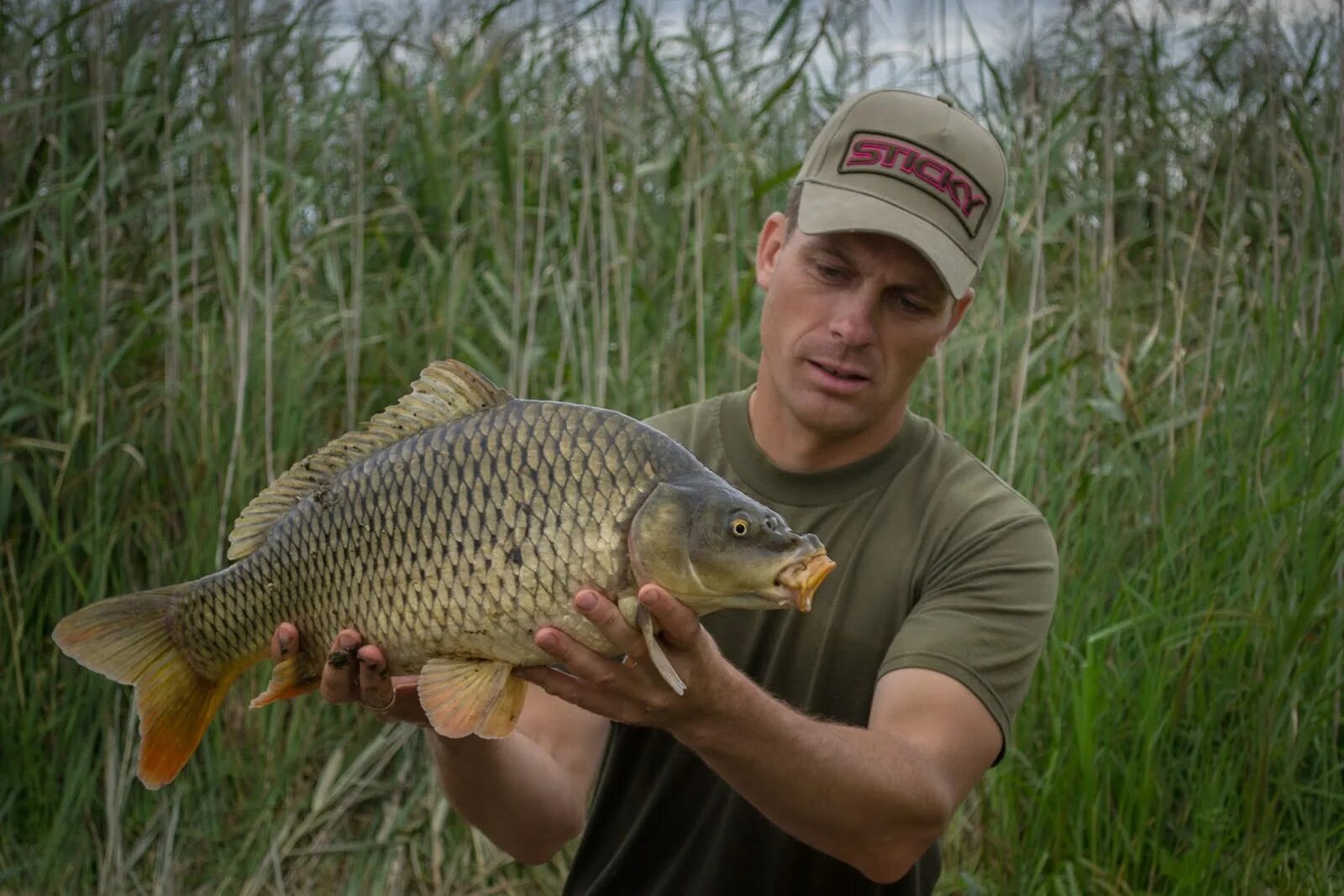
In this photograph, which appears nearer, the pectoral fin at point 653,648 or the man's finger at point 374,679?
the pectoral fin at point 653,648

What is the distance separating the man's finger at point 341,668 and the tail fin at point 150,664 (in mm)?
157

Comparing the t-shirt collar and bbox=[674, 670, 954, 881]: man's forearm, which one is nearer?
bbox=[674, 670, 954, 881]: man's forearm

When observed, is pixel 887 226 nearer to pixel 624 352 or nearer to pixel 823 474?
pixel 823 474

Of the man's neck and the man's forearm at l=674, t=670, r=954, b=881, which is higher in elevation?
the man's neck

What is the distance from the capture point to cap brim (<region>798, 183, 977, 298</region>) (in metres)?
1.78

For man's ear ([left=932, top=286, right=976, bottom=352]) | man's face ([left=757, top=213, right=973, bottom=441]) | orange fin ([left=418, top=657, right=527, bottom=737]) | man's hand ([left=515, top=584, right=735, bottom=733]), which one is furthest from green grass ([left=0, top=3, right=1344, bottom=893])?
orange fin ([left=418, top=657, right=527, bottom=737])

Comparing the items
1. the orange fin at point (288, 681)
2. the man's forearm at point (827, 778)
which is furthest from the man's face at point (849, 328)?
the orange fin at point (288, 681)

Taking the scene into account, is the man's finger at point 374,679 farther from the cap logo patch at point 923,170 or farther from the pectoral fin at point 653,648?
the cap logo patch at point 923,170

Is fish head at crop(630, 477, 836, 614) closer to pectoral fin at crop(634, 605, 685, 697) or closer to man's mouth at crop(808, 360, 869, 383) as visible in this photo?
pectoral fin at crop(634, 605, 685, 697)

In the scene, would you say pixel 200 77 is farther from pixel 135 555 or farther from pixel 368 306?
pixel 135 555

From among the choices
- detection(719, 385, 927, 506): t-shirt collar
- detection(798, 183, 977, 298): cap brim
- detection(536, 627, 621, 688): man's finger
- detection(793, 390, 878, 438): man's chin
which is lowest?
detection(536, 627, 621, 688): man's finger

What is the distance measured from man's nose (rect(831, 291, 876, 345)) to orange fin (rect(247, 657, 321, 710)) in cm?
70

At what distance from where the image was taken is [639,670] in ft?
4.38

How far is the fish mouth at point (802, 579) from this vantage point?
4.07ft
